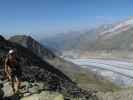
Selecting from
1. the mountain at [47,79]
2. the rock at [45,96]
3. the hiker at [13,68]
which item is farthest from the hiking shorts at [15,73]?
the mountain at [47,79]

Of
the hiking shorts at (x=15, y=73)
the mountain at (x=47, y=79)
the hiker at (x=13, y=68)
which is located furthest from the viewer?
the mountain at (x=47, y=79)

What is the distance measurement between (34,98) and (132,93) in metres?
8.33

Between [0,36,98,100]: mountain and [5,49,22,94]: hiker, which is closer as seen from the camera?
[5,49,22,94]: hiker

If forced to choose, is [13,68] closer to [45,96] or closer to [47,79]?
[45,96]

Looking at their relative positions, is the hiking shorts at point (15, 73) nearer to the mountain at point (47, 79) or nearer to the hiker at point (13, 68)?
the hiker at point (13, 68)

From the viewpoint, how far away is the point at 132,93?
21.8 m

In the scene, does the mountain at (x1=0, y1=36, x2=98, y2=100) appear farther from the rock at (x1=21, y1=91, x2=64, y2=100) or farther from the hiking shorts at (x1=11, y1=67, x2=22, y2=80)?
the hiking shorts at (x1=11, y1=67, x2=22, y2=80)

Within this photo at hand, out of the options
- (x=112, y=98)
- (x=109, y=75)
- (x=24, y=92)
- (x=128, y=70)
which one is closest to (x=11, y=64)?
(x=24, y=92)

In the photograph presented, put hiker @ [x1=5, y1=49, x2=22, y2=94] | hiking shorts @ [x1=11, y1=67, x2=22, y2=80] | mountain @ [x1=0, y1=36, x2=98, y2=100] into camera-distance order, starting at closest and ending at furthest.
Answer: hiker @ [x1=5, y1=49, x2=22, y2=94] → hiking shorts @ [x1=11, y1=67, x2=22, y2=80] → mountain @ [x1=0, y1=36, x2=98, y2=100]

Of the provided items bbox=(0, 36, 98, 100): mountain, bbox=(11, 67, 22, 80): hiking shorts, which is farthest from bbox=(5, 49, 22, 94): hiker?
bbox=(0, 36, 98, 100): mountain

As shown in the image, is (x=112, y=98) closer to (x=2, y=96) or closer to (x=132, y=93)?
(x=132, y=93)

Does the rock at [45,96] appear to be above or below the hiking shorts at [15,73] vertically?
below

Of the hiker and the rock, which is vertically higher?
the hiker

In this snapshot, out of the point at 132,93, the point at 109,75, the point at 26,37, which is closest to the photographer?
the point at 132,93
